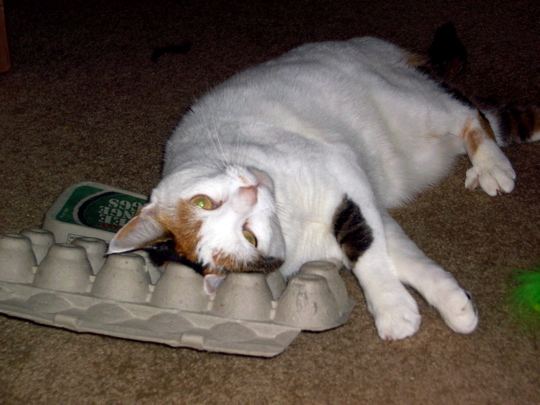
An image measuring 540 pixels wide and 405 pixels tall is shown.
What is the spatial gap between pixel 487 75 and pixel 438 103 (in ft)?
1.77

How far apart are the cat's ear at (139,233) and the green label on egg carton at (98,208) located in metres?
0.34

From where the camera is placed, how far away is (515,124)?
6.56 feet

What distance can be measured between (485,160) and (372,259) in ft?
2.22

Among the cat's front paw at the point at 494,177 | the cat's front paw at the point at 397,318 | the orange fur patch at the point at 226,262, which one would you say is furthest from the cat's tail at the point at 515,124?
the orange fur patch at the point at 226,262

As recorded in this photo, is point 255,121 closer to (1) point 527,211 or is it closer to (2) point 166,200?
(2) point 166,200

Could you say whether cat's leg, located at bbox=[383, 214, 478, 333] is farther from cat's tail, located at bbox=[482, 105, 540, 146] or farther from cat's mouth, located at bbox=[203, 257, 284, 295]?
cat's tail, located at bbox=[482, 105, 540, 146]

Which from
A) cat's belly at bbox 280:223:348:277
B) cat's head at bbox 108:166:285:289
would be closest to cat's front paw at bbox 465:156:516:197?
cat's belly at bbox 280:223:348:277

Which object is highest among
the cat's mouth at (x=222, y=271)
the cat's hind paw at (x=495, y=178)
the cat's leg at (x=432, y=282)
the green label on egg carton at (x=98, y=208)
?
the cat's hind paw at (x=495, y=178)

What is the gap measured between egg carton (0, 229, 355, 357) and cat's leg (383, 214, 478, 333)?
0.18 m

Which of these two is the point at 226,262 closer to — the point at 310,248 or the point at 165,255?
the point at 165,255

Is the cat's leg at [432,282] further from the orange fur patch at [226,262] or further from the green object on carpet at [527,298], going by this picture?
the orange fur patch at [226,262]

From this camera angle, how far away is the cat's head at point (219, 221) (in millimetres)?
1308

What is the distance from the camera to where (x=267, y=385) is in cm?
129

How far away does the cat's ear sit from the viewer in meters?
1.27
